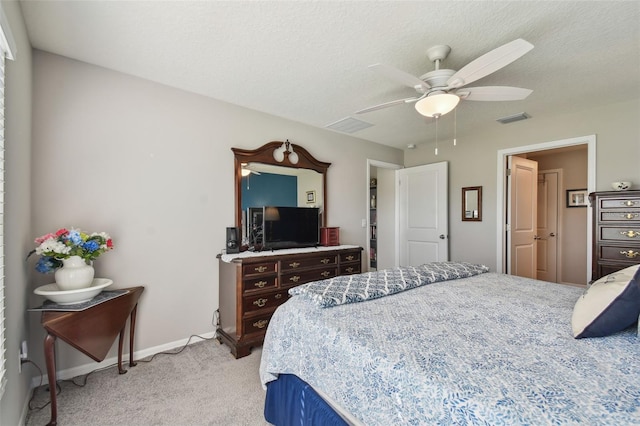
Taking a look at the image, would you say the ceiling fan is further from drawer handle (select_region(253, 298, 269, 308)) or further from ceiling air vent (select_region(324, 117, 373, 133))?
drawer handle (select_region(253, 298, 269, 308))

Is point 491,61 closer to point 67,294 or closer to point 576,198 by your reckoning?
→ point 67,294

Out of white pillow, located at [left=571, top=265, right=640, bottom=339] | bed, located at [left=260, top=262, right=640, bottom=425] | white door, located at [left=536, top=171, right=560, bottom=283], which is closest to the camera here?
bed, located at [left=260, top=262, right=640, bottom=425]

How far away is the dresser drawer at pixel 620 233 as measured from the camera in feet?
8.71

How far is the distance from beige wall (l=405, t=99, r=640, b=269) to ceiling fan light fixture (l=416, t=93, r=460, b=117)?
2.23 metres

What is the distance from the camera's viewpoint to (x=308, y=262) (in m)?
3.08

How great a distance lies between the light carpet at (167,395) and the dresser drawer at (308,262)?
2.81ft

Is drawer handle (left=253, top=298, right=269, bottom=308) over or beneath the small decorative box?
beneath

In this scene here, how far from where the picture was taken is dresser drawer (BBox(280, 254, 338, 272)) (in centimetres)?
290

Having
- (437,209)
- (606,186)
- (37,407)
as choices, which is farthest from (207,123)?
A: (606,186)

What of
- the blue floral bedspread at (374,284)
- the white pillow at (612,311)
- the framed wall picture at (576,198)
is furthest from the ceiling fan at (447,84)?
the framed wall picture at (576,198)

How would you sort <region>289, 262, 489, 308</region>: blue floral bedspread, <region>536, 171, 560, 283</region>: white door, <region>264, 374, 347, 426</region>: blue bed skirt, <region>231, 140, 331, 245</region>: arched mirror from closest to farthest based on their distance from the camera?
<region>264, 374, 347, 426</region>: blue bed skirt
<region>289, 262, 489, 308</region>: blue floral bedspread
<region>231, 140, 331, 245</region>: arched mirror
<region>536, 171, 560, 283</region>: white door

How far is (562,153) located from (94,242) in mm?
6896

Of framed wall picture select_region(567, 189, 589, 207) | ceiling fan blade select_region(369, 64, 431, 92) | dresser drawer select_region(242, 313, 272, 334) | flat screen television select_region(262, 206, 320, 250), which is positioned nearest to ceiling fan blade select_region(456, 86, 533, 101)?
ceiling fan blade select_region(369, 64, 431, 92)

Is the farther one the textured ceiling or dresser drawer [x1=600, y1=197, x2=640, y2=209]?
dresser drawer [x1=600, y1=197, x2=640, y2=209]
